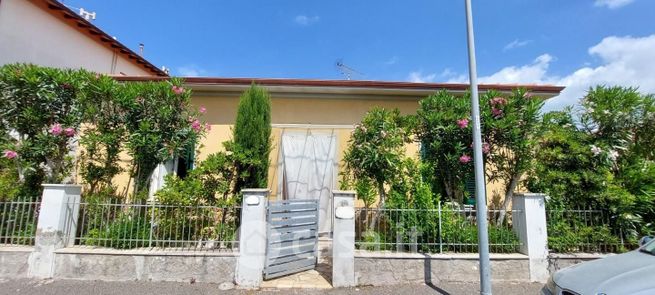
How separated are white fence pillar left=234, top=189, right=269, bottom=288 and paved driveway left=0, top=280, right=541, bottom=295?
0.23 m

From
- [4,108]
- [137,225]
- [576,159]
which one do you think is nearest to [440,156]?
[576,159]

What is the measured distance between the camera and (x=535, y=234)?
16.1ft

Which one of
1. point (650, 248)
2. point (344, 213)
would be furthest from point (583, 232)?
point (344, 213)

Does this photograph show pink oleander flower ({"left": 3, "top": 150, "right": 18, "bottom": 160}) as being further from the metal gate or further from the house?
the metal gate

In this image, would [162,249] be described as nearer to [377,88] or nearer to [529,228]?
[377,88]

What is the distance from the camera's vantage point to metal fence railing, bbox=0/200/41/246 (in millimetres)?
5012

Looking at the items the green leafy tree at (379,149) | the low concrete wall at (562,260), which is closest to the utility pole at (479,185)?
the low concrete wall at (562,260)

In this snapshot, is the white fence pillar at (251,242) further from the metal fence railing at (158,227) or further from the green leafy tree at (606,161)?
the green leafy tree at (606,161)

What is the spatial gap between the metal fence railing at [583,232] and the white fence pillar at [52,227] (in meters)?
7.90

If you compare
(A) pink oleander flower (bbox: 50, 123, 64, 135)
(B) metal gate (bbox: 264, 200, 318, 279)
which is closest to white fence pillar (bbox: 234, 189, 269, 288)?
(B) metal gate (bbox: 264, 200, 318, 279)

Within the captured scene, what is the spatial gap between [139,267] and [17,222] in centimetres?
241

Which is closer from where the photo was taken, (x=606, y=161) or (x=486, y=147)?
(x=606, y=161)

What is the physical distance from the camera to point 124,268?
473 centimetres

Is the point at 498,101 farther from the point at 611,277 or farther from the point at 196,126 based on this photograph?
the point at 196,126
